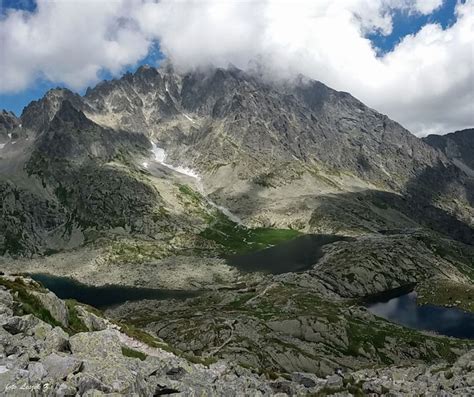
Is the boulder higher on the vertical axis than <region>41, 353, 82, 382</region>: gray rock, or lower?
lower

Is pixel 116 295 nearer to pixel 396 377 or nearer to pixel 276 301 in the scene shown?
pixel 276 301

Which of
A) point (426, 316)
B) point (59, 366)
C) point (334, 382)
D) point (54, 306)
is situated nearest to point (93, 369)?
point (59, 366)

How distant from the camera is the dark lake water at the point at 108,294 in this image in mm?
169375

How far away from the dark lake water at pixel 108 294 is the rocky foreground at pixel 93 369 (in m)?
127

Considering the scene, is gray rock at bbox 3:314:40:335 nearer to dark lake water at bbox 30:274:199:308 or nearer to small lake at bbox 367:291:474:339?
small lake at bbox 367:291:474:339

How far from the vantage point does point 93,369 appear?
20.8 meters

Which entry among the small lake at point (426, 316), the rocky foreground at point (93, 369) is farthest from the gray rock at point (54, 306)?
the small lake at point (426, 316)

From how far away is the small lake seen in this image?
133 metres

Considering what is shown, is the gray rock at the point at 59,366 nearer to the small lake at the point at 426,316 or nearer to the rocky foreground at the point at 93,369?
the rocky foreground at the point at 93,369

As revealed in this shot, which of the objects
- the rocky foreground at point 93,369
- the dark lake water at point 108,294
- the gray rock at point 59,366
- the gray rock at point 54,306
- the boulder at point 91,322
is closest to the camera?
the rocky foreground at point 93,369

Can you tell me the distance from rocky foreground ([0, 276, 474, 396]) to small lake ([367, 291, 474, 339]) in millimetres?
99076

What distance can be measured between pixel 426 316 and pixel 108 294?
118451 millimetres

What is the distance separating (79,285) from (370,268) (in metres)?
126

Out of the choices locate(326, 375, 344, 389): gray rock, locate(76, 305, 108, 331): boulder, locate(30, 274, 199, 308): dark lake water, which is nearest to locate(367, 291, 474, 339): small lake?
locate(30, 274, 199, 308): dark lake water
